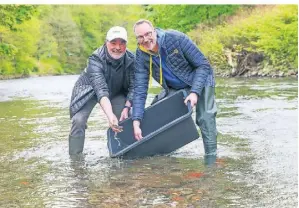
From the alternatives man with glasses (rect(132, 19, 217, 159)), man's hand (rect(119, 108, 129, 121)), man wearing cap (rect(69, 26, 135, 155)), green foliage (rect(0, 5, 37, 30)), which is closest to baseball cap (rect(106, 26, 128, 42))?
man wearing cap (rect(69, 26, 135, 155))

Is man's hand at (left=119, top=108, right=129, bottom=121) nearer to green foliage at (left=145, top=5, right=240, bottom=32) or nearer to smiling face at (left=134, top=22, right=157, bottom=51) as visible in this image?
smiling face at (left=134, top=22, right=157, bottom=51)

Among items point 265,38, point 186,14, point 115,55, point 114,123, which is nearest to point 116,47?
point 115,55

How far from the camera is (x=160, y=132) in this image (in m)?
5.27

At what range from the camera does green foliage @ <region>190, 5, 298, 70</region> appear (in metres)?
25.9

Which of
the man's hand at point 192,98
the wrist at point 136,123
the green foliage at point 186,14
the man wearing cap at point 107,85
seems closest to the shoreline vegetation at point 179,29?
the green foliage at point 186,14

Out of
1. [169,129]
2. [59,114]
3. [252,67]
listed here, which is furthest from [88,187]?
[252,67]

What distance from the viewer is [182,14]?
4162 cm

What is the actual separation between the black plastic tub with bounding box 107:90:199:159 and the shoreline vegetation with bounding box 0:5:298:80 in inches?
743

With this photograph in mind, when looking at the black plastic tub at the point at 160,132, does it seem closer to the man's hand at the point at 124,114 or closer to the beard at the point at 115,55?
the man's hand at the point at 124,114

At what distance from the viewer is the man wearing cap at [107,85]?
5.30 meters

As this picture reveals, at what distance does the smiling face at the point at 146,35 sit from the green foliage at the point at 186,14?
33216 mm

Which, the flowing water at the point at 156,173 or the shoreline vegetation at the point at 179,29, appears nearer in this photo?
the flowing water at the point at 156,173

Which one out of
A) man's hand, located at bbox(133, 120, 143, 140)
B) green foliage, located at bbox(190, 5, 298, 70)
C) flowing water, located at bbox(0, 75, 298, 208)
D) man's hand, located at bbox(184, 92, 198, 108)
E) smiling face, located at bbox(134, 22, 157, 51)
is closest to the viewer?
flowing water, located at bbox(0, 75, 298, 208)

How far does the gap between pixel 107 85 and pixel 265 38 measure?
22220 mm
